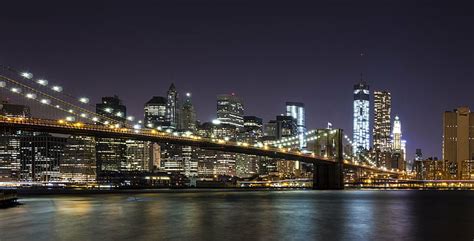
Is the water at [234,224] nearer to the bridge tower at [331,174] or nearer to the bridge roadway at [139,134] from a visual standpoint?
the bridge roadway at [139,134]

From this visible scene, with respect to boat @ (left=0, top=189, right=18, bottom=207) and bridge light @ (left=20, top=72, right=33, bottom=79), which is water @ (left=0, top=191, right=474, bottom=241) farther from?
bridge light @ (left=20, top=72, right=33, bottom=79)

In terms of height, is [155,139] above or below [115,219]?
above

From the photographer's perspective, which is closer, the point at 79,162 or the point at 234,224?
the point at 234,224

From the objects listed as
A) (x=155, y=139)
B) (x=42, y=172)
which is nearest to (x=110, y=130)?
(x=155, y=139)

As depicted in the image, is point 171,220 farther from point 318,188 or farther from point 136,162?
point 136,162

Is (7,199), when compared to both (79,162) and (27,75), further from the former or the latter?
(79,162)

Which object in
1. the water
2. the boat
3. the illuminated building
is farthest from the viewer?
the illuminated building

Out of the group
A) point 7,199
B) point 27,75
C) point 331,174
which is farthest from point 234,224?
point 331,174

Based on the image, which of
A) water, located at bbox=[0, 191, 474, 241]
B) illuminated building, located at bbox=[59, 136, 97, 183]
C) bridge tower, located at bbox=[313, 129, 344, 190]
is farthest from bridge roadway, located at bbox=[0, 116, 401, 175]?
illuminated building, located at bbox=[59, 136, 97, 183]

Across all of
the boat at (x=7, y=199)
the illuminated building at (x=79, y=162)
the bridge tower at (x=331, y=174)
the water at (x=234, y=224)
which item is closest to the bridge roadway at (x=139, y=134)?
the bridge tower at (x=331, y=174)
